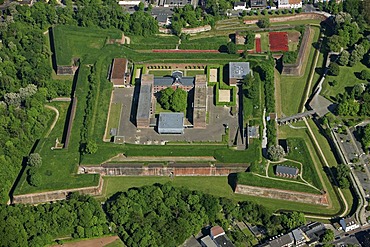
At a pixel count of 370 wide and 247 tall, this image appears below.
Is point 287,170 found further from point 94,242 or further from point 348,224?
point 94,242

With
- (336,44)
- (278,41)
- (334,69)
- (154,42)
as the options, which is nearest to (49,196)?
(154,42)

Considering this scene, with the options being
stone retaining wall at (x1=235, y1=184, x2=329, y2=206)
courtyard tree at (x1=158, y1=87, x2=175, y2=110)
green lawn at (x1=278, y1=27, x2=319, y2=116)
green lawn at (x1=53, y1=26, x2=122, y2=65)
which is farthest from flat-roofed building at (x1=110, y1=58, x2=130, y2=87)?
stone retaining wall at (x1=235, y1=184, x2=329, y2=206)

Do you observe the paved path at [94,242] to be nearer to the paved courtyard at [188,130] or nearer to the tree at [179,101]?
the paved courtyard at [188,130]

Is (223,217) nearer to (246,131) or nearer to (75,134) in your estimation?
(246,131)

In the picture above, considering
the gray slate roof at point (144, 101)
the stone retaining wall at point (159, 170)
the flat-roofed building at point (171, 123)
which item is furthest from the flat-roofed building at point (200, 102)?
the stone retaining wall at point (159, 170)

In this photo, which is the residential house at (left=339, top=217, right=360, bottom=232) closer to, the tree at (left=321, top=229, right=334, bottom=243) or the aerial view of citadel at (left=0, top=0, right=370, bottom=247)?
the aerial view of citadel at (left=0, top=0, right=370, bottom=247)

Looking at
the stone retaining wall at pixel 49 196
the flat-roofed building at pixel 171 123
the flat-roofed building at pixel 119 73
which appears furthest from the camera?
the flat-roofed building at pixel 119 73

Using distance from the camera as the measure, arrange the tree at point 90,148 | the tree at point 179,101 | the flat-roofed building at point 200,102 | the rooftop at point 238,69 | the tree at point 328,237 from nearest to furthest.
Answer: the tree at point 328,237 < the tree at point 90,148 < the flat-roofed building at point 200,102 < the tree at point 179,101 < the rooftop at point 238,69
